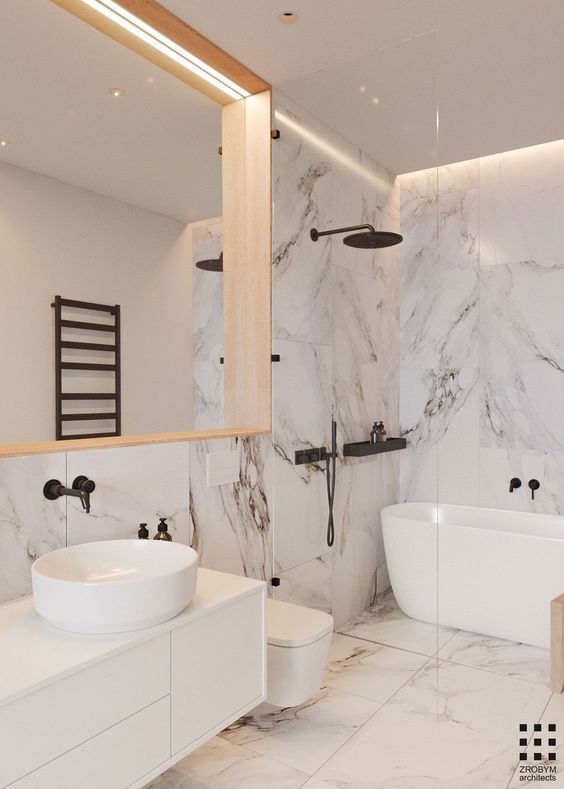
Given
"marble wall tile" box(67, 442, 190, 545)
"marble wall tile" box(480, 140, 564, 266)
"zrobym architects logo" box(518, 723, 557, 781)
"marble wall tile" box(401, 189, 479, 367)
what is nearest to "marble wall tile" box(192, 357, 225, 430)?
"marble wall tile" box(67, 442, 190, 545)

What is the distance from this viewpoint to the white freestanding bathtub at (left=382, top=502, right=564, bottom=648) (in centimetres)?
334

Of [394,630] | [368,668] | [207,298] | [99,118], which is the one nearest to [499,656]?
[394,630]

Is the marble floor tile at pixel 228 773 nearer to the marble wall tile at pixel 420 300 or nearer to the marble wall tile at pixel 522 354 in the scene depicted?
the marble wall tile at pixel 522 354

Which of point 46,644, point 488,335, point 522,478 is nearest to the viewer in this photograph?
point 46,644

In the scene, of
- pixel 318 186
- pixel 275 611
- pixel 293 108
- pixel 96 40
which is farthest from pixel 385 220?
pixel 275 611

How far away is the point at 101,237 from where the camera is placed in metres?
2.54

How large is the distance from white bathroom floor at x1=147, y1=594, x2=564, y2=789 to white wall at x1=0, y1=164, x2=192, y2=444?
135 cm

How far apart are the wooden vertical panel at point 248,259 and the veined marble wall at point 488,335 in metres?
1.05

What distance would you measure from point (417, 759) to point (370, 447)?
1730mm

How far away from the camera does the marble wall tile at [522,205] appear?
157 inches

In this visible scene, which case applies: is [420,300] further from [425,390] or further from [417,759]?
[417,759]

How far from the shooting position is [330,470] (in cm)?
344

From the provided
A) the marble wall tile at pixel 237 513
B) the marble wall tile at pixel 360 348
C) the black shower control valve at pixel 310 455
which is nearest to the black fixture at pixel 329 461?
the black shower control valve at pixel 310 455

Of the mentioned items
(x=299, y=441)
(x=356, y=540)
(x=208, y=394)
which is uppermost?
(x=208, y=394)
